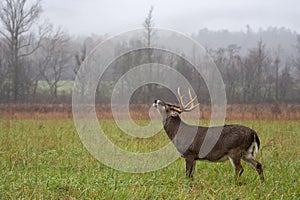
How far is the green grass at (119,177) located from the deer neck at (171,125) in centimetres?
72

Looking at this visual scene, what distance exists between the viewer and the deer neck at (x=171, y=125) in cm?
700

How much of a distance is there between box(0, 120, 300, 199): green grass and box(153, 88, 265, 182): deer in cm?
32

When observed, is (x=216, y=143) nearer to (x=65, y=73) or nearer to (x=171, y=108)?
(x=171, y=108)

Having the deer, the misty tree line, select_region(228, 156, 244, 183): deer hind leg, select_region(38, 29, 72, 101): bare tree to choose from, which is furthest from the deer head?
select_region(38, 29, 72, 101): bare tree

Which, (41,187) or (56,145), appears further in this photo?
(56,145)

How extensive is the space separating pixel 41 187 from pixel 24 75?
2660cm

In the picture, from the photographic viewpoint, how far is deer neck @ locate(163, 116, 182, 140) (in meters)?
7.00

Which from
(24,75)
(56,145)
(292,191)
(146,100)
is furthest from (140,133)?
(24,75)

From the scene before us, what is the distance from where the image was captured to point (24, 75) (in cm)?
3028

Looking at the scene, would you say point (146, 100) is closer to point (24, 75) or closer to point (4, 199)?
point (24, 75)

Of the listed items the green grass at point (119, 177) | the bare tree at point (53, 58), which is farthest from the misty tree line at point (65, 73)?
the green grass at point (119, 177)

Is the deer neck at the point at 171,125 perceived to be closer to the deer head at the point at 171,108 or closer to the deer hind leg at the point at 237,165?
the deer head at the point at 171,108

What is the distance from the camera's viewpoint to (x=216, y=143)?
21.0 feet

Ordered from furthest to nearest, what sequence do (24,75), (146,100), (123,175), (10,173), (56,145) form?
(24,75)
(146,100)
(56,145)
(123,175)
(10,173)
